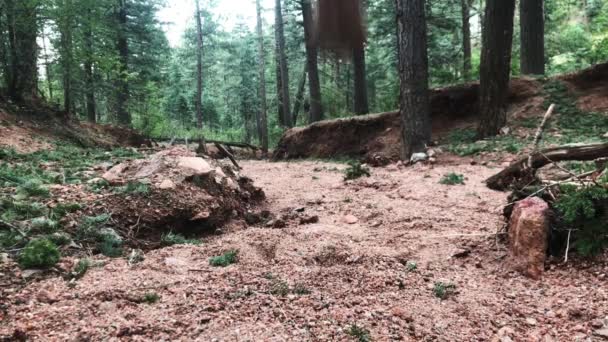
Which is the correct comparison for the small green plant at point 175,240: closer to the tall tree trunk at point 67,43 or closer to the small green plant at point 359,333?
the small green plant at point 359,333

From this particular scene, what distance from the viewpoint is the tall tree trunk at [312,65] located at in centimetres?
1501

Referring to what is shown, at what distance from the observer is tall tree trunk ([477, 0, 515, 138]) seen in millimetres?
7300

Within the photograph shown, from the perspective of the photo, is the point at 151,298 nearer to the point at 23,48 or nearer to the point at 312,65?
the point at 23,48

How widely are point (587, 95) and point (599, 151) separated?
249 inches

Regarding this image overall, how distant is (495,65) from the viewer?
24.5 ft

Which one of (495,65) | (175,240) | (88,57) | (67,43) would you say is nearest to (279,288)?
(175,240)

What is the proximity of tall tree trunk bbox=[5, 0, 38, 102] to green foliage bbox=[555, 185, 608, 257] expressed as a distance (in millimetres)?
9182

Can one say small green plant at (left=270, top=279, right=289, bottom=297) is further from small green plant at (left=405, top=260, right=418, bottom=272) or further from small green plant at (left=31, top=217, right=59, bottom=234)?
small green plant at (left=31, top=217, right=59, bottom=234)

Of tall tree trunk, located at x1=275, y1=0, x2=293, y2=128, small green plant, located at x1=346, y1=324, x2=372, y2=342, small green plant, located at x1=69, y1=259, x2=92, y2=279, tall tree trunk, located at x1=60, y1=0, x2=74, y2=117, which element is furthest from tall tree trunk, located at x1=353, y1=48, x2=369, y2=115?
small green plant, located at x1=346, y1=324, x2=372, y2=342

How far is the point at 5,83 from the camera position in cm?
925

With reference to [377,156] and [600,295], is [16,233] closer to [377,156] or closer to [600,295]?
[600,295]

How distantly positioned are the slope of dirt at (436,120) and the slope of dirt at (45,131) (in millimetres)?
4906

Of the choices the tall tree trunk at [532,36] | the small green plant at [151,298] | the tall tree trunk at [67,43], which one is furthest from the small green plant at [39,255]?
the tall tree trunk at [532,36]

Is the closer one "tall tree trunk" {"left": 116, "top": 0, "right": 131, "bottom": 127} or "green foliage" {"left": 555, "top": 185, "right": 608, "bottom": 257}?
"green foliage" {"left": 555, "top": 185, "right": 608, "bottom": 257}
